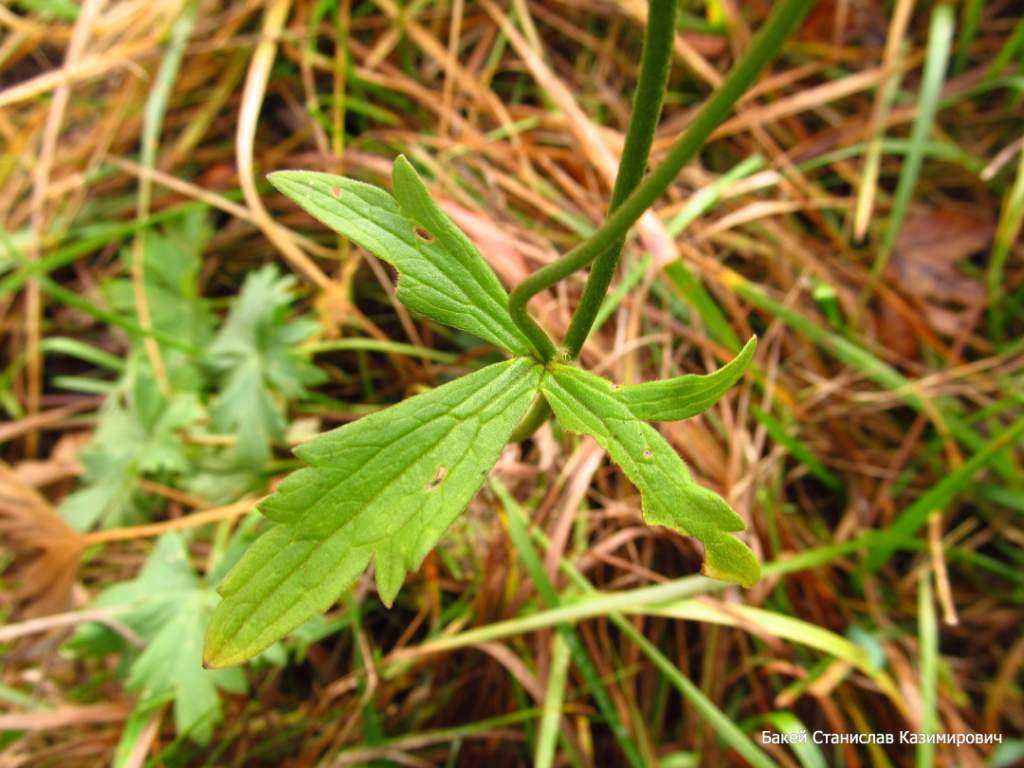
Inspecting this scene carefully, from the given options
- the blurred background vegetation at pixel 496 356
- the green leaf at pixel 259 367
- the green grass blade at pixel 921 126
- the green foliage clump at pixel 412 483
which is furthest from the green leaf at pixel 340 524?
the green grass blade at pixel 921 126

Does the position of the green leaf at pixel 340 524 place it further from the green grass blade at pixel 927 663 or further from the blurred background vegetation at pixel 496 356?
the green grass blade at pixel 927 663

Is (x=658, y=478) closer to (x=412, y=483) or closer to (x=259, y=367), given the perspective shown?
(x=412, y=483)

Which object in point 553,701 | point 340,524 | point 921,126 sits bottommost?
point 553,701

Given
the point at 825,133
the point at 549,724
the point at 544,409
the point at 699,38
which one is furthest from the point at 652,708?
the point at 699,38

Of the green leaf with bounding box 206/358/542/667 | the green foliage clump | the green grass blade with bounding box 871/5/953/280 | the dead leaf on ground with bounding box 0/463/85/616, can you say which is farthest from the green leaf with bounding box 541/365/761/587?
the green grass blade with bounding box 871/5/953/280

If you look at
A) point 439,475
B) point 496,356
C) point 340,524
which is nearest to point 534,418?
point 439,475

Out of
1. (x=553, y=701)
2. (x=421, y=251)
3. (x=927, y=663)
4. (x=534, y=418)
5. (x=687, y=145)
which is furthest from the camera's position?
(x=927, y=663)
